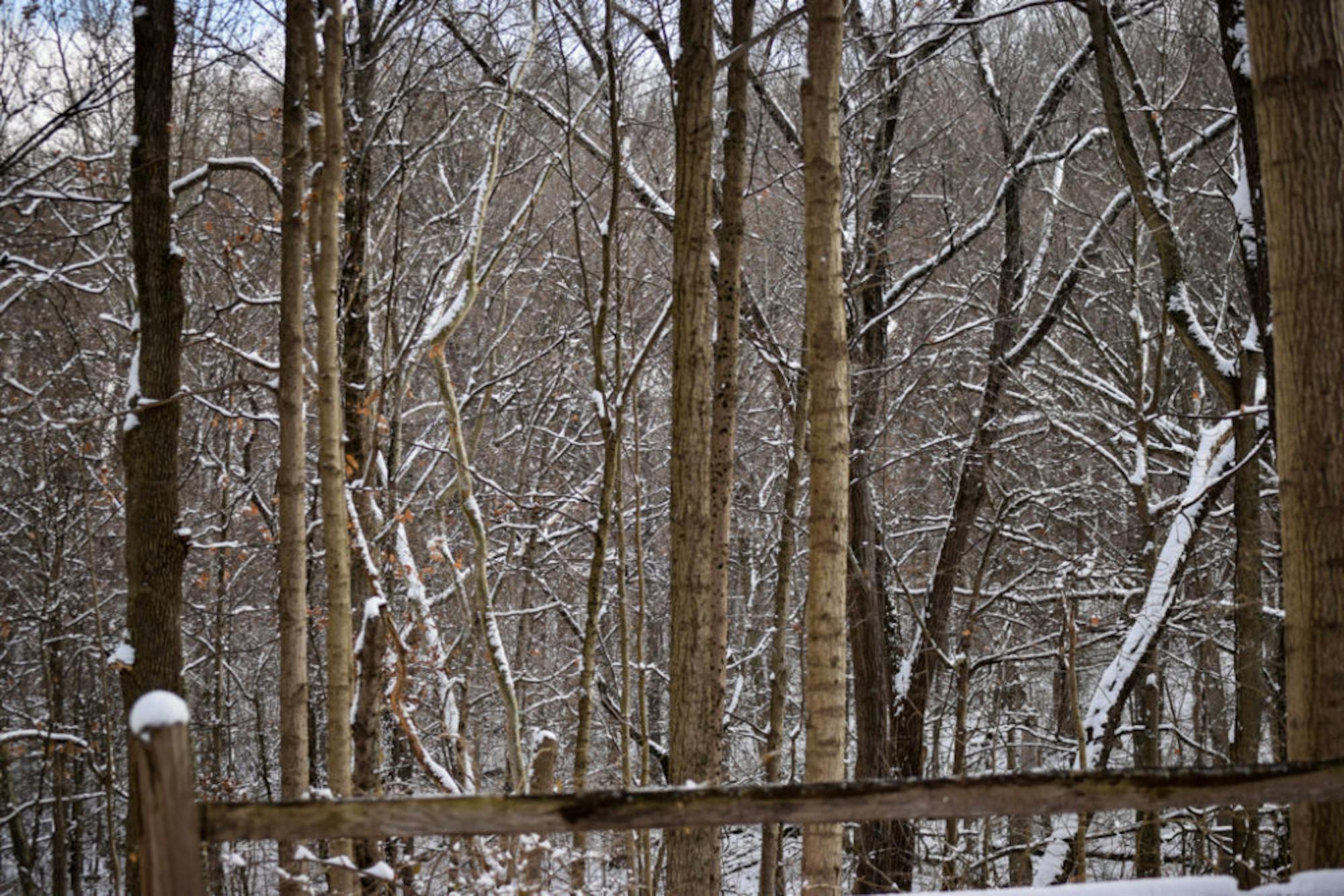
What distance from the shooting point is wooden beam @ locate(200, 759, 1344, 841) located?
2.73 meters

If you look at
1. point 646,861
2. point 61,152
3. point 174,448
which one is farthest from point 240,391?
point 646,861

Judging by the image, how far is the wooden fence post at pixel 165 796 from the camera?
2531 millimetres

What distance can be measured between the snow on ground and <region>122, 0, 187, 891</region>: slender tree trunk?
18.2ft

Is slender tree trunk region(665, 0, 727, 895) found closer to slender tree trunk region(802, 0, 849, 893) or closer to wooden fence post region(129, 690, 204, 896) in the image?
slender tree trunk region(802, 0, 849, 893)

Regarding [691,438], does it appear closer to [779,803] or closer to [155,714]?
[779,803]

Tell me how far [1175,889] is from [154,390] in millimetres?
6369

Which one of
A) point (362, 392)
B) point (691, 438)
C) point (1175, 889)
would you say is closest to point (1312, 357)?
point (1175, 889)

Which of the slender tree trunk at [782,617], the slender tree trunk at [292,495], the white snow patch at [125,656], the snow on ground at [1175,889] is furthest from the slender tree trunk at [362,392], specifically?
the snow on ground at [1175,889]

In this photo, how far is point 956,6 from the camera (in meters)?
10.2

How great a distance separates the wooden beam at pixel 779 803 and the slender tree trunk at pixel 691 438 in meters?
3.11

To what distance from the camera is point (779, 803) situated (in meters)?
2.87

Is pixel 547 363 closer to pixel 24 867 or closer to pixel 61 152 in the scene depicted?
pixel 61 152

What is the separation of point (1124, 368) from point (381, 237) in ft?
27.7

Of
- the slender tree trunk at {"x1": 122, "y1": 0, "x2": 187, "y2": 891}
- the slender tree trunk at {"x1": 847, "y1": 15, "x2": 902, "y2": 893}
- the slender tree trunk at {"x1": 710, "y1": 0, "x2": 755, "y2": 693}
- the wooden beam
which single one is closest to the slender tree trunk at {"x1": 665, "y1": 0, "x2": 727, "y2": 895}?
the slender tree trunk at {"x1": 710, "y1": 0, "x2": 755, "y2": 693}
